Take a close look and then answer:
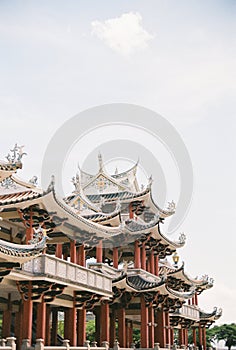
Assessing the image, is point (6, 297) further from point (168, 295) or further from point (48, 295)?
point (168, 295)

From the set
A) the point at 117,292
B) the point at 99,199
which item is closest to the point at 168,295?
the point at 117,292

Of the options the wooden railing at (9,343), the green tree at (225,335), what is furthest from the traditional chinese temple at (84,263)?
the green tree at (225,335)

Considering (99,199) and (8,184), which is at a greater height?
(99,199)

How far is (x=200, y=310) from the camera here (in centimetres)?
4581

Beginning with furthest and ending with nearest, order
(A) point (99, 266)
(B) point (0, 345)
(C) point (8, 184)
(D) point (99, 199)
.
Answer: (D) point (99, 199), (A) point (99, 266), (C) point (8, 184), (B) point (0, 345)

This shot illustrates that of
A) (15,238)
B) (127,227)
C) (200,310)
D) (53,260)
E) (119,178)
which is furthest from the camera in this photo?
(200,310)

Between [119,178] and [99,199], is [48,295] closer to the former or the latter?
[99,199]

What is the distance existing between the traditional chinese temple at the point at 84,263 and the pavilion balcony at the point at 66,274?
0.04m

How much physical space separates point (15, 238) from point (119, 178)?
1322 centimetres

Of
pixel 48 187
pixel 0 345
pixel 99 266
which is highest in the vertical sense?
pixel 48 187

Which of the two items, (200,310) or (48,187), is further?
(200,310)

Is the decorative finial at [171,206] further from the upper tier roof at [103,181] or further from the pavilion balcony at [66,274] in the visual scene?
the pavilion balcony at [66,274]

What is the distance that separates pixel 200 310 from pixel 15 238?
2456 cm

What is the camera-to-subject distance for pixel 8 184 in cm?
2375
